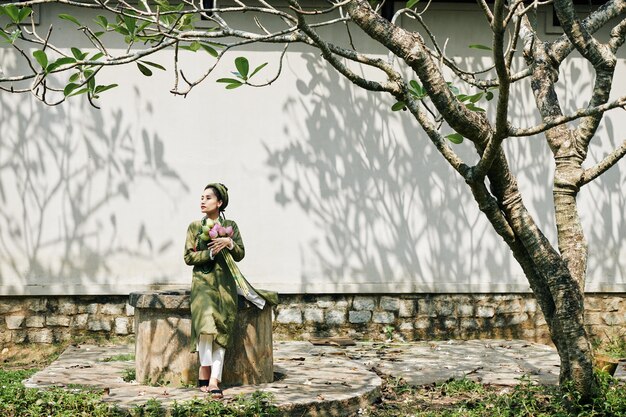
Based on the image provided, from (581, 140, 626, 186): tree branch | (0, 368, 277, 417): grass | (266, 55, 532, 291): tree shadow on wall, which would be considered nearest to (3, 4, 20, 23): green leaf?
(0, 368, 277, 417): grass

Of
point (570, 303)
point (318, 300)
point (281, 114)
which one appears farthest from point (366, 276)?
point (570, 303)

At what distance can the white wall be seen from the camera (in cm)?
955

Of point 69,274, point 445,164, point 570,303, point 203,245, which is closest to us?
point 570,303

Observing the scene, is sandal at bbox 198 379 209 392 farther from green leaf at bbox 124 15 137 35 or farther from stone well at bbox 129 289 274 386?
green leaf at bbox 124 15 137 35

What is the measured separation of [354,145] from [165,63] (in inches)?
83.5

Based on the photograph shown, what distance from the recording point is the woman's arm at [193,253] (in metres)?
6.90

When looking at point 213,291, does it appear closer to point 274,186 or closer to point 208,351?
point 208,351

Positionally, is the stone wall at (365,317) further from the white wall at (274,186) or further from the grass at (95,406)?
the grass at (95,406)

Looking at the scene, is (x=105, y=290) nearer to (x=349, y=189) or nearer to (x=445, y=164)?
(x=349, y=189)

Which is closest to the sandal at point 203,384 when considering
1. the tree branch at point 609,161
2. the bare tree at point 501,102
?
the bare tree at point 501,102

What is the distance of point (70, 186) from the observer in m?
9.58

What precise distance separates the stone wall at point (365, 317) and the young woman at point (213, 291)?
285 centimetres

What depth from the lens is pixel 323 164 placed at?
9.98 meters

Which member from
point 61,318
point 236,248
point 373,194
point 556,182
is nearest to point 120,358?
point 61,318
